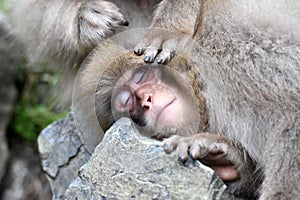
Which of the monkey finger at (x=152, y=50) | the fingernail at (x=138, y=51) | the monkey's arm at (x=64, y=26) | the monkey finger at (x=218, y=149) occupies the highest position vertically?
the monkey finger at (x=152, y=50)

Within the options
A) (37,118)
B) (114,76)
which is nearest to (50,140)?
(37,118)

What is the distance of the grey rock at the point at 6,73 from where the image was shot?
21.3ft

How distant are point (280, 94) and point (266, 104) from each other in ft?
0.28

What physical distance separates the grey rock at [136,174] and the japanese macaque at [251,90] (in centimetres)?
8

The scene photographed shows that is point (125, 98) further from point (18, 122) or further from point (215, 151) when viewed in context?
point (18, 122)

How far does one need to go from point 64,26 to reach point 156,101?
1360 millimetres

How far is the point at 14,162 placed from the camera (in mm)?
6590

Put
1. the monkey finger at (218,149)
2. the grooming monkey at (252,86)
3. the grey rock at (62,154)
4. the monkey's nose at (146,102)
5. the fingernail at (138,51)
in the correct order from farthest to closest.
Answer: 1. the grey rock at (62,154)
2. the fingernail at (138,51)
3. the monkey's nose at (146,102)
4. the monkey finger at (218,149)
5. the grooming monkey at (252,86)

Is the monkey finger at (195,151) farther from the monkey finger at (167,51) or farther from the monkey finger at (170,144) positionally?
the monkey finger at (167,51)

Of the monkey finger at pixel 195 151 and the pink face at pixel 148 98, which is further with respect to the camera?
the pink face at pixel 148 98

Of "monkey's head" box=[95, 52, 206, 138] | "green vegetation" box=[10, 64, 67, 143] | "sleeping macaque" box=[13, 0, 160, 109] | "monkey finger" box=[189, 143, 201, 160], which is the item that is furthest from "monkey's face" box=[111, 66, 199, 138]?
"green vegetation" box=[10, 64, 67, 143]

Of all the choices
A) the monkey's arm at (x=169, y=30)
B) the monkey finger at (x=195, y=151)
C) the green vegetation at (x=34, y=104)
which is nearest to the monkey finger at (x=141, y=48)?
the monkey's arm at (x=169, y=30)

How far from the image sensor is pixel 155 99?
13.0ft


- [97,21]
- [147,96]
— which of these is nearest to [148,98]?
[147,96]
